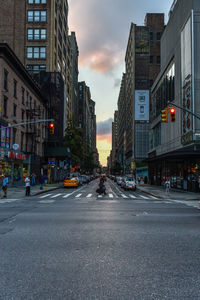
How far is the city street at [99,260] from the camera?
4445mm

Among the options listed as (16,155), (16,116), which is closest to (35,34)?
(16,116)

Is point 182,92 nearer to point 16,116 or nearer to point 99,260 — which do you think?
point 16,116

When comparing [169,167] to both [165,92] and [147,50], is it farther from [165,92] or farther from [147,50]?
[147,50]

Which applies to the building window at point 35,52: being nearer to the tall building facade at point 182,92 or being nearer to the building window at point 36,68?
the building window at point 36,68

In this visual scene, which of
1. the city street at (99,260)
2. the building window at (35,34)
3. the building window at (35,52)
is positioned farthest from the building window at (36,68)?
the city street at (99,260)

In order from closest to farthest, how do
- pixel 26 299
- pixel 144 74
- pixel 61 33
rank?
pixel 26 299
pixel 61 33
pixel 144 74

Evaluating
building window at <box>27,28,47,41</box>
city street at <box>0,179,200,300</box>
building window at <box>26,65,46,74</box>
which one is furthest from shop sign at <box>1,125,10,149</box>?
building window at <box>27,28,47,41</box>

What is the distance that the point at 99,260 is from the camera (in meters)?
6.01

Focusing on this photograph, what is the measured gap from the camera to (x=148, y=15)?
3780 inches

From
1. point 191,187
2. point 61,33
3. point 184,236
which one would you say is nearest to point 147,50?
point 61,33

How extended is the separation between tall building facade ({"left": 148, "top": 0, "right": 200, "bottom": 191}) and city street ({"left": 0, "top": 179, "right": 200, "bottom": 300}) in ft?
65.1

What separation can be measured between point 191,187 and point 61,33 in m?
58.1

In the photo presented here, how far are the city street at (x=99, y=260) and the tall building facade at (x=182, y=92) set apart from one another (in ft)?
65.1

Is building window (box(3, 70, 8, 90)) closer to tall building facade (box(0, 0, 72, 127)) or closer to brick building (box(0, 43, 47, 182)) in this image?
brick building (box(0, 43, 47, 182))
